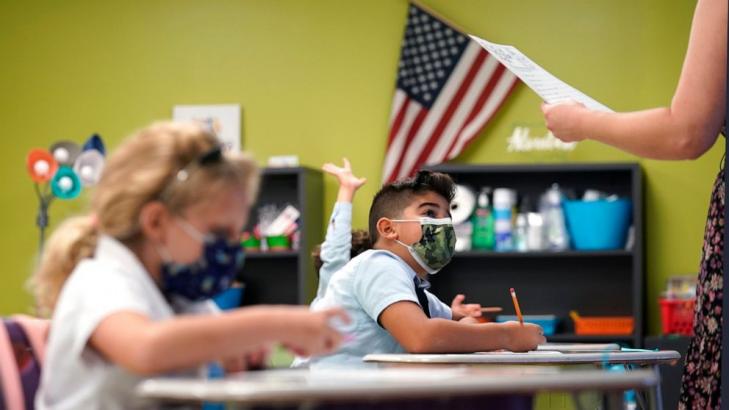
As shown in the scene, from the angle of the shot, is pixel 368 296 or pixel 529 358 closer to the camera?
pixel 529 358

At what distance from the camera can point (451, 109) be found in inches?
257

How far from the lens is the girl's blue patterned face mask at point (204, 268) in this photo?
5.03ft

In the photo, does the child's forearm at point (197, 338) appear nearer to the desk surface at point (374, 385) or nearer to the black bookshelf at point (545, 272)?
the desk surface at point (374, 385)

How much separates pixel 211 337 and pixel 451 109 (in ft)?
17.3

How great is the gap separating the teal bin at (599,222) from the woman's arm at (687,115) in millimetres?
4025

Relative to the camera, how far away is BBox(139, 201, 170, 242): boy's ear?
153cm

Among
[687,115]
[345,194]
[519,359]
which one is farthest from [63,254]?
[345,194]

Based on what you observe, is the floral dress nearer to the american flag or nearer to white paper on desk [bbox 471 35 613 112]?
white paper on desk [bbox 471 35 613 112]

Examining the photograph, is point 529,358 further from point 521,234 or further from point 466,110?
point 466,110

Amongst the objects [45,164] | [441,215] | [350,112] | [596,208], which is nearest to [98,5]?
[45,164]

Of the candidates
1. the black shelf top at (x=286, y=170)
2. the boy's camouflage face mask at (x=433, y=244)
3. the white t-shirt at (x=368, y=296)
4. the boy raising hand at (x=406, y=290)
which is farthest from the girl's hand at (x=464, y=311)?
the black shelf top at (x=286, y=170)

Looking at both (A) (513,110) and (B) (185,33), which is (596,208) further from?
(B) (185,33)

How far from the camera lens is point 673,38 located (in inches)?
251

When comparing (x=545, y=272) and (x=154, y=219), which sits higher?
(x=154, y=219)
